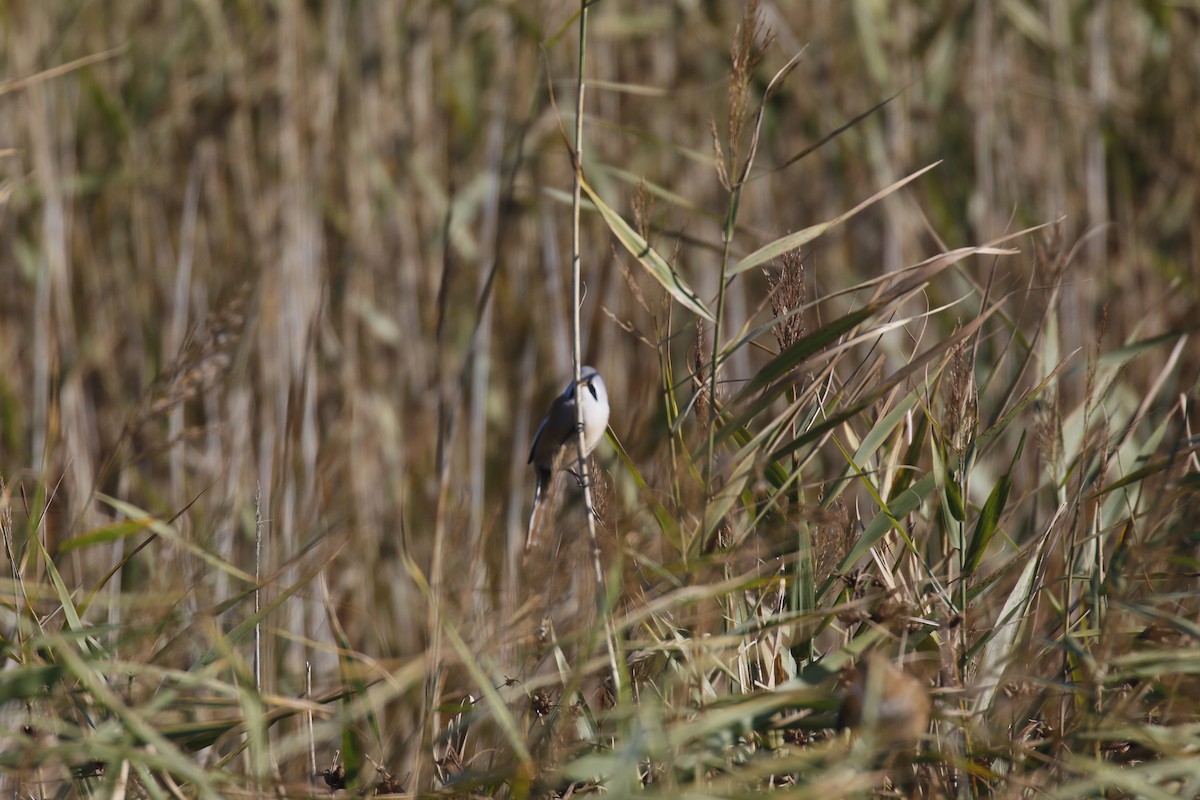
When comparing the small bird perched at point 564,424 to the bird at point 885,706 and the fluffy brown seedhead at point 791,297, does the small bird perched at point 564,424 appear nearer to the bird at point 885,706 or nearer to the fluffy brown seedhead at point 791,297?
the fluffy brown seedhead at point 791,297

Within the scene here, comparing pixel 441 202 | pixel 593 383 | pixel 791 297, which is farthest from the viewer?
pixel 441 202

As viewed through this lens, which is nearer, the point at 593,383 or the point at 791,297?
the point at 791,297

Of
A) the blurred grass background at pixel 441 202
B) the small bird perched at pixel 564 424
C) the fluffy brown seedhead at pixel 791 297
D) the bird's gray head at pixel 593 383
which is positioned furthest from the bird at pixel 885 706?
the blurred grass background at pixel 441 202

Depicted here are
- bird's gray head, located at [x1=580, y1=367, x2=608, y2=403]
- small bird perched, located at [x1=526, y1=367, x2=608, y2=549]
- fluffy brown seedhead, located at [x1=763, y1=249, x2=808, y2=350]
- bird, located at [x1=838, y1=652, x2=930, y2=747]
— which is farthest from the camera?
bird's gray head, located at [x1=580, y1=367, x2=608, y2=403]

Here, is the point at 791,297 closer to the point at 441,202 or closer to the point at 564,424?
the point at 564,424

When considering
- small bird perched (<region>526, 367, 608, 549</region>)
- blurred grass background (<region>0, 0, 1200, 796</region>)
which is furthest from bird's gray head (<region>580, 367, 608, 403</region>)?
blurred grass background (<region>0, 0, 1200, 796</region>)

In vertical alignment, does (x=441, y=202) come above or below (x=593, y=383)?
above

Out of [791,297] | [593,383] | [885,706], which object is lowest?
[885,706]

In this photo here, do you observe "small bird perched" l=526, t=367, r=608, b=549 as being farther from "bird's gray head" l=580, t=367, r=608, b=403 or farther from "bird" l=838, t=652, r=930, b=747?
"bird" l=838, t=652, r=930, b=747

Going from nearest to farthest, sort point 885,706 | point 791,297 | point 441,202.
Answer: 1. point 885,706
2. point 791,297
3. point 441,202

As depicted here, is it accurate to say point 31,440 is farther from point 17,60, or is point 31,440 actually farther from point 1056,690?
point 1056,690

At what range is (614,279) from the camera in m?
3.15

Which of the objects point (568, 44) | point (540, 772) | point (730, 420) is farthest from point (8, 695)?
point (568, 44)

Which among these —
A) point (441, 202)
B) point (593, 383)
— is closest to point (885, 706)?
point (593, 383)
